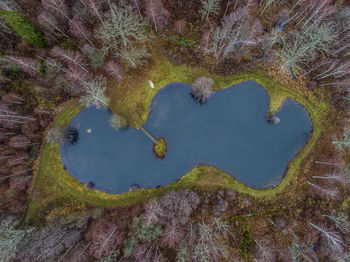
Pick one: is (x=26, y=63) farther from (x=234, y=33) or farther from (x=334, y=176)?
(x=334, y=176)

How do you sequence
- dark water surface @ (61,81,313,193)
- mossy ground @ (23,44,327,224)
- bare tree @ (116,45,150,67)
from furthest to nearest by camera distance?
dark water surface @ (61,81,313,193) < mossy ground @ (23,44,327,224) < bare tree @ (116,45,150,67)

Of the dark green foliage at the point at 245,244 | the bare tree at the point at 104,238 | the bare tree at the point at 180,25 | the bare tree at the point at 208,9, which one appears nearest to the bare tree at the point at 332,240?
the dark green foliage at the point at 245,244

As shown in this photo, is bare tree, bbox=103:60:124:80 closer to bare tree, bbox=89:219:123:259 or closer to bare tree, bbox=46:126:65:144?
bare tree, bbox=46:126:65:144

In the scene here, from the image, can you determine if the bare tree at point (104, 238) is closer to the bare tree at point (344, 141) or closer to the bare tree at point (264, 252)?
the bare tree at point (264, 252)

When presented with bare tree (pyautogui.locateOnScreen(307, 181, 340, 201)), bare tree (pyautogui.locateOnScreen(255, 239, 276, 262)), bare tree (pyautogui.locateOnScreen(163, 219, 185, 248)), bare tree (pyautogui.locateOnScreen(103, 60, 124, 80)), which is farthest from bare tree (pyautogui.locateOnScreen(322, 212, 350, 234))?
bare tree (pyautogui.locateOnScreen(103, 60, 124, 80))

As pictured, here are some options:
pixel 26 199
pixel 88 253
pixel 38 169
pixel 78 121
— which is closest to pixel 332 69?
pixel 78 121

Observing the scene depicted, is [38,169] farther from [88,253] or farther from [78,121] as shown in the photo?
[88,253]

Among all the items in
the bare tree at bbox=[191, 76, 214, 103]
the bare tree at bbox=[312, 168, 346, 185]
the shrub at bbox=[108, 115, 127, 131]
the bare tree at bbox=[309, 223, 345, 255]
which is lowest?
the bare tree at bbox=[309, 223, 345, 255]

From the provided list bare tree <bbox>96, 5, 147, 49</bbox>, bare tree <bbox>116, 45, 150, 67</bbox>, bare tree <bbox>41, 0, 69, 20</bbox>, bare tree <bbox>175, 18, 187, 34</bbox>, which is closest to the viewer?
bare tree <bbox>41, 0, 69, 20</bbox>
